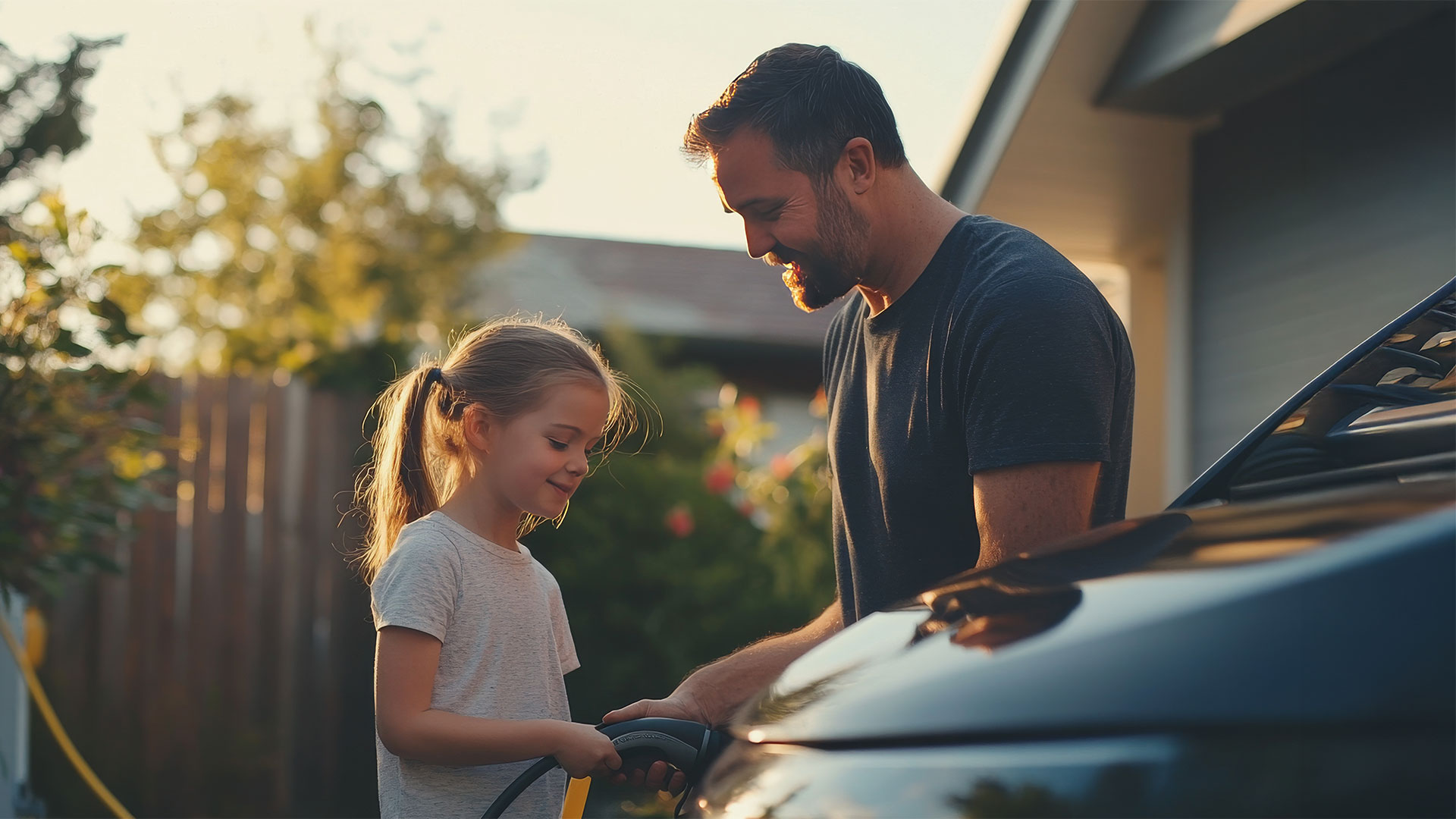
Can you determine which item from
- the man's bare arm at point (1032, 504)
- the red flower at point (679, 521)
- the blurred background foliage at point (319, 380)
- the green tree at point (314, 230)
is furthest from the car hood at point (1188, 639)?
the green tree at point (314, 230)

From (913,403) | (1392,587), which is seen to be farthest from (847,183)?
(1392,587)

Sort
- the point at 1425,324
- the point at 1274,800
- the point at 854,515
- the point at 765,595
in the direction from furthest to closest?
the point at 765,595 → the point at 854,515 → the point at 1425,324 → the point at 1274,800

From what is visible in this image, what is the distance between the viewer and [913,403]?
2.13 metres

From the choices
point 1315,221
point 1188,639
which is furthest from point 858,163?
point 1315,221

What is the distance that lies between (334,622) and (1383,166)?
18.0ft

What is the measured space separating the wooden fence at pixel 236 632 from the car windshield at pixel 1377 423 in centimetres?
555

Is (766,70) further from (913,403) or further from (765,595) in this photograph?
(765,595)

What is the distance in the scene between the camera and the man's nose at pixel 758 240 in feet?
7.84

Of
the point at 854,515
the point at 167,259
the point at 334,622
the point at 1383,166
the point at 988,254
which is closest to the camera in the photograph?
the point at 988,254

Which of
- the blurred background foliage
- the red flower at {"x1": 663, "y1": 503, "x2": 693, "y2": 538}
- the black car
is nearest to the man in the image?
the black car

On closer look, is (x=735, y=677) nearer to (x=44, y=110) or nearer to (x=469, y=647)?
(x=469, y=647)

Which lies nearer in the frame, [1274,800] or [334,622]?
[1274,800]

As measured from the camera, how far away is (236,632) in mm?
6727

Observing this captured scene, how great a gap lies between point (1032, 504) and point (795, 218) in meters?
0.78
